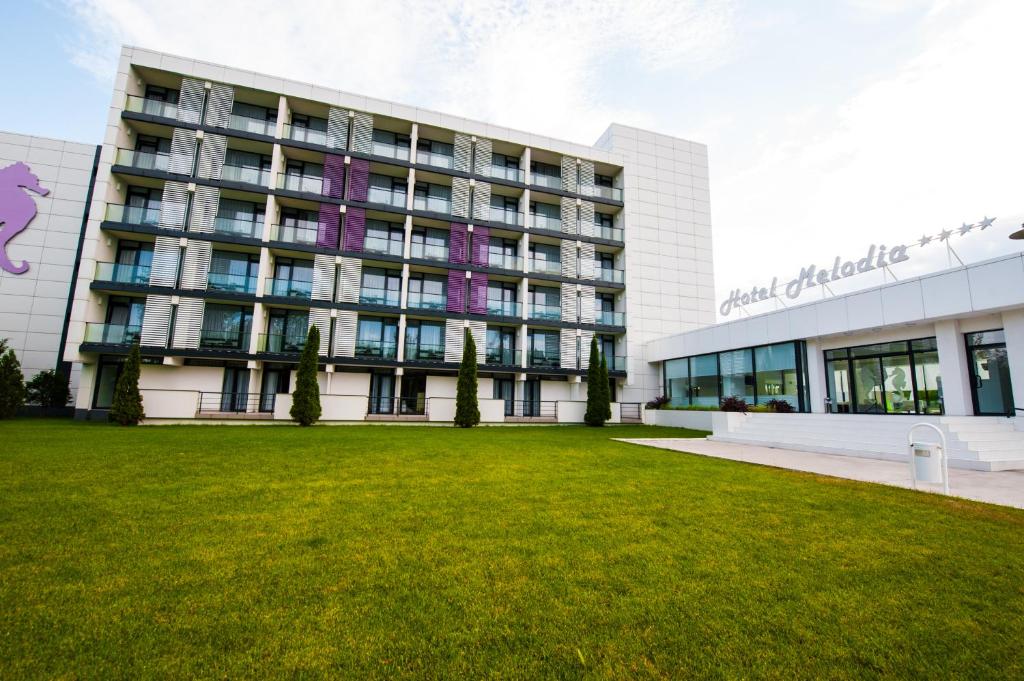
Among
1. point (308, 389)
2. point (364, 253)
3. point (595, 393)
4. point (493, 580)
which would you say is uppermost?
point (364, 253)

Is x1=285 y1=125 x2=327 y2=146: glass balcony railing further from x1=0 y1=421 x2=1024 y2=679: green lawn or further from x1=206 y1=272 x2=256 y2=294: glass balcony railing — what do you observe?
x1=0 y1=421 x2=1024 y2=679: green lawn

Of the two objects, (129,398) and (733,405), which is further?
(733,405)

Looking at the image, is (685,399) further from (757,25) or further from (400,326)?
(757,25)

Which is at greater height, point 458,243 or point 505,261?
point 458,243

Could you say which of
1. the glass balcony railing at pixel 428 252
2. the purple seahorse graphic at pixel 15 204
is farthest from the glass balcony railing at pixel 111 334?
the glass balcony railing at pixel 428 252

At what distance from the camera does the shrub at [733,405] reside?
19.2 m

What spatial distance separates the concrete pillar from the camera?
13.1 metres

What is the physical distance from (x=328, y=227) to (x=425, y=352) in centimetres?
794

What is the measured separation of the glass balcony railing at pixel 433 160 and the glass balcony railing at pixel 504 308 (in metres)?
8.20

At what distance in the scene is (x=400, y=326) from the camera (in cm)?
2267

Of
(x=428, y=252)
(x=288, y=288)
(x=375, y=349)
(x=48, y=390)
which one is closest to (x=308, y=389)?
(x=375, y=349)

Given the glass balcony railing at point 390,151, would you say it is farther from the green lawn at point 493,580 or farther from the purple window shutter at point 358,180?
the green lawn at point 493,580

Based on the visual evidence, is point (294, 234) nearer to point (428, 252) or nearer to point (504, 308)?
point (428, 252)

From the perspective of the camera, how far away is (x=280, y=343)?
69.4 ft
